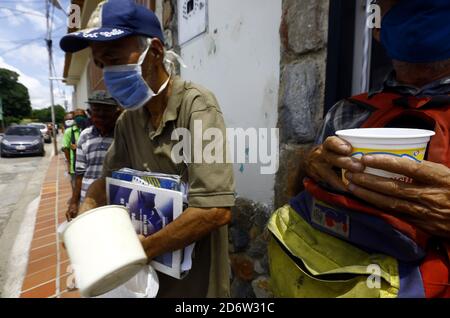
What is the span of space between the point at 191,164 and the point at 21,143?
16.0m

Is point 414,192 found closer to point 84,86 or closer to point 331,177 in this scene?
point 331,177

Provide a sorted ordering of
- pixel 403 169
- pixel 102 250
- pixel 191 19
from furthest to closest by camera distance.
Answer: pixel 191 19 → pixel 102 250 → pixel 403 169

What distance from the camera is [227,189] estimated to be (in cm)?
108

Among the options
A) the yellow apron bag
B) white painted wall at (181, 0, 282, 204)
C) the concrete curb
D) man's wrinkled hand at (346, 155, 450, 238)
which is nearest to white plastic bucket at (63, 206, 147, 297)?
the yellow apron bag

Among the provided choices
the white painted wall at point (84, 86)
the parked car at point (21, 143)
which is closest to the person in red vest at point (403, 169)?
the white painted wall at point (84, 86)

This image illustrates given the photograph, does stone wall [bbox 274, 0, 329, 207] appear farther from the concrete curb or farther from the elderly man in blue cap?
the concrete curb

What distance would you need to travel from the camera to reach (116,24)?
1201 millimetres

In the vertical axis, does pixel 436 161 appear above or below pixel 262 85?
below

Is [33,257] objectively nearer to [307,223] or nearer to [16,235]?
[16,235]

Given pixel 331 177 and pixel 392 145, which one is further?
pixel 331 177

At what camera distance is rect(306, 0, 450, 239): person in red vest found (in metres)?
0.63

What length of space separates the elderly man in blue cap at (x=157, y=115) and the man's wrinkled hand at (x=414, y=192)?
522mm

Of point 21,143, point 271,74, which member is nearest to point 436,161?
point 271,74
